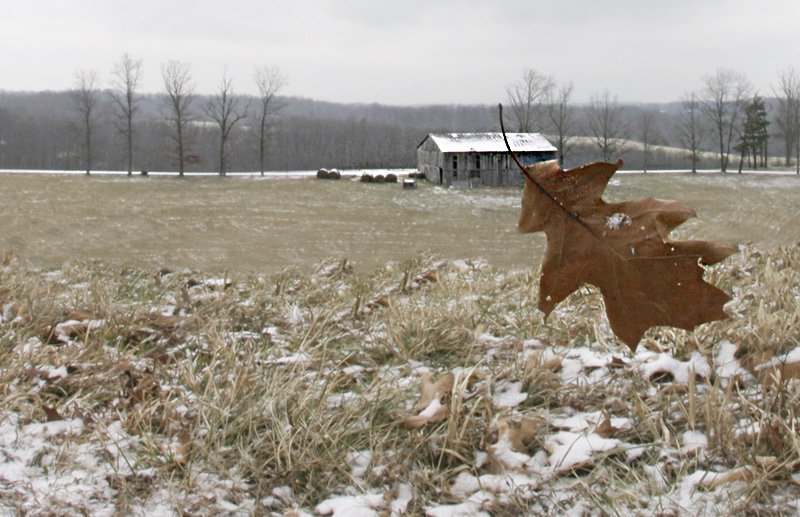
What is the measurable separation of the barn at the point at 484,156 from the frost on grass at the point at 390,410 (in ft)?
2.60

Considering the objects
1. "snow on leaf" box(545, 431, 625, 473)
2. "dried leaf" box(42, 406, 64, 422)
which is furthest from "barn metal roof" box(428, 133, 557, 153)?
"dried leaf" box(42, 406, 64, 422)

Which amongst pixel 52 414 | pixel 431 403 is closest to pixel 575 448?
pixel 431 403

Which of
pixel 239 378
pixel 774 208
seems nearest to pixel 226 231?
pixel 239 378

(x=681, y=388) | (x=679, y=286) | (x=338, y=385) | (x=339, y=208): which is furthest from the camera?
(x=339, y=208)

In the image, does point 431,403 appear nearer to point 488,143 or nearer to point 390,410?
point 390,410

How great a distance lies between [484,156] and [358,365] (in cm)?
131

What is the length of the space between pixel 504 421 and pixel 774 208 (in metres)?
2.81

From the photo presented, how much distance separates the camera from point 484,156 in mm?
2293

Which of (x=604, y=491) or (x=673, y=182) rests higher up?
(x=673, y=182)

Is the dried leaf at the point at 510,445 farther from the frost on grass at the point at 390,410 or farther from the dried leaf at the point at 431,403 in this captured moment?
the dried leaf at the point at 431,403

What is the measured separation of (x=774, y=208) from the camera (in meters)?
4.22

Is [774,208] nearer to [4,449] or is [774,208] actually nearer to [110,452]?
[110,452]

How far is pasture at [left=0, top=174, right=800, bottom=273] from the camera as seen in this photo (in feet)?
11.8

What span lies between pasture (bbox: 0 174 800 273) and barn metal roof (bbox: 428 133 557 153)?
27.0 inches
